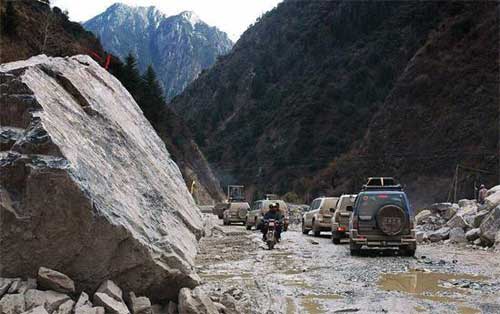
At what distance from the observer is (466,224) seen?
2270cm

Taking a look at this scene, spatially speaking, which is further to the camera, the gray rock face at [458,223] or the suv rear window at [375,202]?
the gray rock face at [458,223]

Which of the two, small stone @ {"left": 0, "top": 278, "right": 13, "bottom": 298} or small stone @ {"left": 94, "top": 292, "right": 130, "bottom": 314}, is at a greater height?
small stone @ {"left": 0, "top": 278, "right": 13, "bottom": 298}

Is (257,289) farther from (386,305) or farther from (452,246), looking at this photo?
(452,246)

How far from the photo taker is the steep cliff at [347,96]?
5650 centimetres

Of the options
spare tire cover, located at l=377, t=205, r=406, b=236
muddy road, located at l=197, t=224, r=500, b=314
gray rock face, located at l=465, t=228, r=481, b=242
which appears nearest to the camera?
muddy road, located at l=197, t=224, r=500, b=314

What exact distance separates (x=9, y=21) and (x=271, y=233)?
28.5 metres

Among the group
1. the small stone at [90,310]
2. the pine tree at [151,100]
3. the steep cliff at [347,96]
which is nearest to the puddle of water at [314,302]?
the small stone at [90,310]

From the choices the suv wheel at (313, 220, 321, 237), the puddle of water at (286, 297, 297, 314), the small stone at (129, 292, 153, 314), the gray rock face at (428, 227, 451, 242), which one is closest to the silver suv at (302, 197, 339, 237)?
the suv wheel at (313, 220, 321, 237)

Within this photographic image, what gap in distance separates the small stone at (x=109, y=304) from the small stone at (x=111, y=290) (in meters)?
0.11

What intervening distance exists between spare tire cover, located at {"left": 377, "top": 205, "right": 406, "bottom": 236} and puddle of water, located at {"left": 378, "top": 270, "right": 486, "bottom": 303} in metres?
3.07

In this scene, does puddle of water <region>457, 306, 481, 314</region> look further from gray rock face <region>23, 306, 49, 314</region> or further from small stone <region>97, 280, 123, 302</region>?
gray rock face <region>23, 306, 49, 314</region>

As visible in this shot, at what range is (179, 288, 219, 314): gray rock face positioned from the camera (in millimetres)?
6789

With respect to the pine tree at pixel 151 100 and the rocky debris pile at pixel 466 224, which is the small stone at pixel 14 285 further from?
the pine tree at pixel 151 100

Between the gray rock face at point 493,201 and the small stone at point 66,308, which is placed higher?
the gray rock face at point 493,201
